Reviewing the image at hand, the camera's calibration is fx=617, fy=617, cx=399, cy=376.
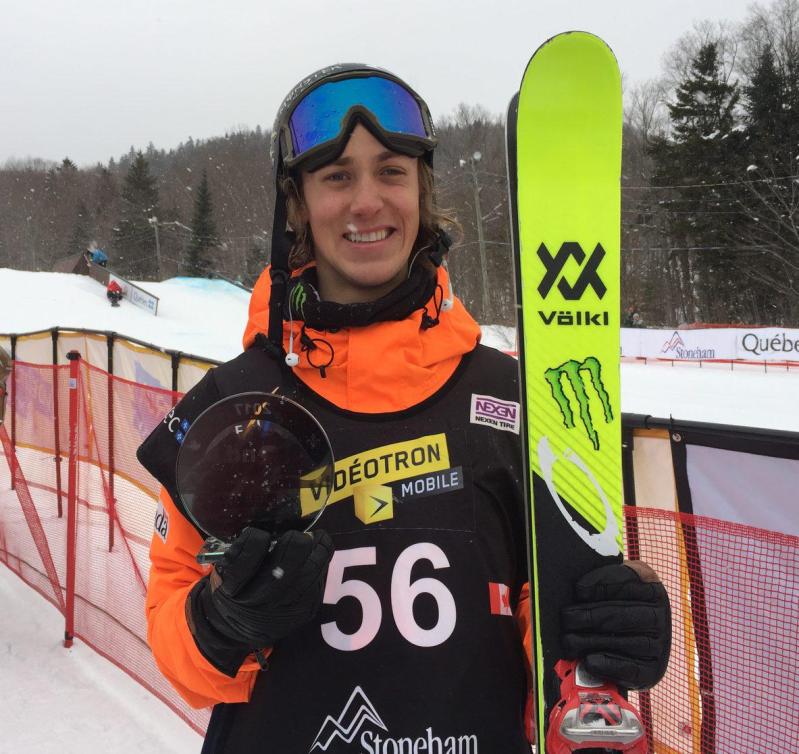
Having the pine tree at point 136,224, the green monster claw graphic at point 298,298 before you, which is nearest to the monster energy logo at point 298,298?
the green monster claw graphic at point 298,298

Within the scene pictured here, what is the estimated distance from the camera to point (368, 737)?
3.73 ft

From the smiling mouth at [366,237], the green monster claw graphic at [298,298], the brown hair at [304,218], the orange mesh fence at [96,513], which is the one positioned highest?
the brown hair at [304,218]

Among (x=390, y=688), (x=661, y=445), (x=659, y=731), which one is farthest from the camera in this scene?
(x=659, y=731)

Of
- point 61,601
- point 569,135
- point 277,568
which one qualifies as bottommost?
point 61,601

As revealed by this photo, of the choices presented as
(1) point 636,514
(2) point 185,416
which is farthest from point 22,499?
(1) point 636,514

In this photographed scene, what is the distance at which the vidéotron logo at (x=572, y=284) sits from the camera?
51.6 inches

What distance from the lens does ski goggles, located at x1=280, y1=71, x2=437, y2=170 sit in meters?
1.37

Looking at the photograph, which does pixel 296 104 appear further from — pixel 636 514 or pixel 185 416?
pixel 636 514

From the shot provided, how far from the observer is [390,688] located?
114 cm

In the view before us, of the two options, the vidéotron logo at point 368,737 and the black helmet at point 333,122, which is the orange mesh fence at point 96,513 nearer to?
the vidéotron logo at point 368,737

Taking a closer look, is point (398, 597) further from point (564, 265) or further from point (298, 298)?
point (564, 265)

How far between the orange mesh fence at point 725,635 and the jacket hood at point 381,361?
3.44 feet

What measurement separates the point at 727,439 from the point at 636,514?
40 centimetres

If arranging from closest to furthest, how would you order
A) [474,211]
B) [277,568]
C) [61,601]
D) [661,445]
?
[277,568], [661,445], [61,601], [474,211]
